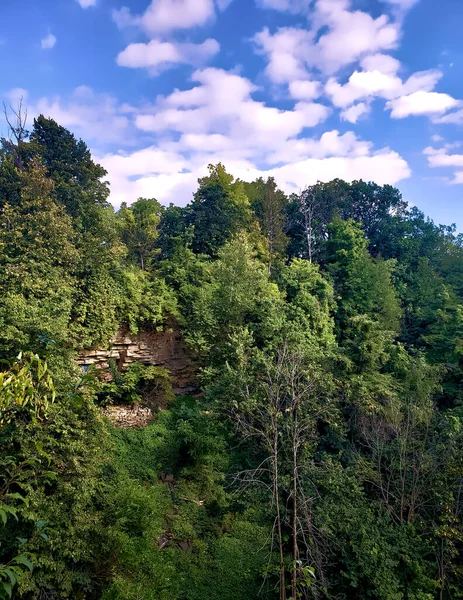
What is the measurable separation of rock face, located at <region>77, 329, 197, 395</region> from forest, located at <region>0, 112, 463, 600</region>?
49 centimetres

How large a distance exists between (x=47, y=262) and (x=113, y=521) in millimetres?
9532

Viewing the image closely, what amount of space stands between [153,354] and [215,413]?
7269 mm

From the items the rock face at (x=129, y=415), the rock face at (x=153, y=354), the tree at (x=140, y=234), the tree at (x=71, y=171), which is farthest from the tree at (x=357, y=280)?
the tree at (x=71, y=171)

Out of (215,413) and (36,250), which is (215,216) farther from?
(215,413)

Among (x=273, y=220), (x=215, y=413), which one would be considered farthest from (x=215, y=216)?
(x=215, y=413)

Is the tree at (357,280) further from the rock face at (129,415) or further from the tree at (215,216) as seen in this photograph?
the rock face at (129,415)

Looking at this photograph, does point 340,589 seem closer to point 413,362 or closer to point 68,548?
point 68,548

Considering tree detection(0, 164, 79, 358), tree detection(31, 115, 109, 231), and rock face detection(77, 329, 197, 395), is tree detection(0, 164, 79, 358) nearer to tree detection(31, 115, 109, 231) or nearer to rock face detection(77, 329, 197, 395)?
tree detection(31, 115, 109, 231)

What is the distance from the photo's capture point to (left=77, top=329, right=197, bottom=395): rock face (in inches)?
642

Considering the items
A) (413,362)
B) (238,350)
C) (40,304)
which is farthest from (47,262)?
(413,362)

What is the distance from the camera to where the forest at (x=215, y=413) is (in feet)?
23.9

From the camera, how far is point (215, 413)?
37.5 feet

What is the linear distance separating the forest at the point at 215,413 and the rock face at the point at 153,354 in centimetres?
49

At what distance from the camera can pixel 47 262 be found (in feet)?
46.1
